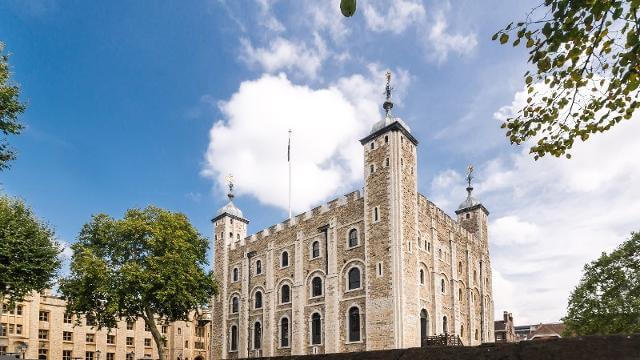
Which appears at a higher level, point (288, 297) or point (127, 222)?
point (127, 222)

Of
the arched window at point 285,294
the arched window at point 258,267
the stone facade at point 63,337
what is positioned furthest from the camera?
the stone facade at point 63,337

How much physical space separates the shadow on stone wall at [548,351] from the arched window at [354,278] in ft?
114

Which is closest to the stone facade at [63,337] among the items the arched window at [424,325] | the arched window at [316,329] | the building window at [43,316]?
the building window at [43,316]

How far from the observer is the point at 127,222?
36625mm

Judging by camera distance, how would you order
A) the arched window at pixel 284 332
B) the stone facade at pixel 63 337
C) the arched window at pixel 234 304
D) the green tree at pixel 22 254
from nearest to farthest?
the green tree at pixel 22 254 → the arched window at pixel 284 332 → the arched window at pixel 234 304 → the stone facade at pixel 63 337

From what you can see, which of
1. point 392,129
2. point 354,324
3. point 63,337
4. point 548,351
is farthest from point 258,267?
point 548,351

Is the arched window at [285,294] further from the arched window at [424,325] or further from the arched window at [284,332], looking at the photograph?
the arched window at [424,325]

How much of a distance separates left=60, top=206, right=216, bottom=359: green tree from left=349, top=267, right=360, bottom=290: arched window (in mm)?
10770

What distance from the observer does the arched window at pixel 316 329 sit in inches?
1560

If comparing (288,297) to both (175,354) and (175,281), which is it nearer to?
(175,281)

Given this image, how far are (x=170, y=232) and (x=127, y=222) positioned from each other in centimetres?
315

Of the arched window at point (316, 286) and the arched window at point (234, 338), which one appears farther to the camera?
the arched window at point (234, 338)

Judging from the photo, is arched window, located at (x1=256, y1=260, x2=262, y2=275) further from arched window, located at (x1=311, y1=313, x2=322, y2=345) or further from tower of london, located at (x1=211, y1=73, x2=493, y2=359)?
arched window, located at (x1=311, y1=313, x2=322, y2=345)

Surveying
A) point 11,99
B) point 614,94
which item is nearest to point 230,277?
point 11,99
